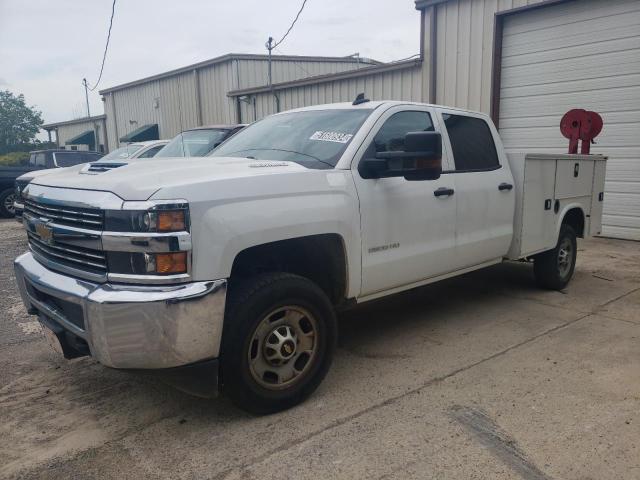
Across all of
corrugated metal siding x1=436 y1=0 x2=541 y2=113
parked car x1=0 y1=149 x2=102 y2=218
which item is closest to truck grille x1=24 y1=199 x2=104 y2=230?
corrugated metal siding x1=436 y1=0 x2=541 y2=113

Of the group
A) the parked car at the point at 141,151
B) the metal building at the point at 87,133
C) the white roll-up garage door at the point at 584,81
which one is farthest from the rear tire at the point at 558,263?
the metal building at the point at 87,133

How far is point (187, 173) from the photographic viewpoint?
313 centimetres

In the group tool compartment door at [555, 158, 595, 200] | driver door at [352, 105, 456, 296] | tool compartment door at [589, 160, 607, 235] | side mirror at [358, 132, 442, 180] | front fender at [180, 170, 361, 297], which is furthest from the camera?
tool compartment door at [589, 160, 607, 235]

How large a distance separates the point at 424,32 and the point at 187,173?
31.1ft

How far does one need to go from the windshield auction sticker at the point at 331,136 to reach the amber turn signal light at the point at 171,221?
150 centimetres

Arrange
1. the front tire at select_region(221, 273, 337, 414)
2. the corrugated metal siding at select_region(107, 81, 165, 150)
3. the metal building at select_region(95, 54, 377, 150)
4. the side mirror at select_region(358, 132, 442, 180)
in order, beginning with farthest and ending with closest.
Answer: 1. the corrugated metal siding at select_region(107, 81, 165, 150)
2. the metal building at select_region(95, 54, 377, 150)
3. the side mirror at select_region(358, 132, 442, 180)
4. the front tire at select_region(221, 273, 337, 414)

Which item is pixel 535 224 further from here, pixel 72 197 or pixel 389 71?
pixel 389 71

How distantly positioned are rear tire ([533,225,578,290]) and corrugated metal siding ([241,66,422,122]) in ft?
20.6

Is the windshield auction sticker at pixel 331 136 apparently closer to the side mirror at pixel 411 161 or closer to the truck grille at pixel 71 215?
the side mirror at pixel 411 161

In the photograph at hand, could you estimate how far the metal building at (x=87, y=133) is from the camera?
29625mm

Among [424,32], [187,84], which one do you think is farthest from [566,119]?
[187,84]

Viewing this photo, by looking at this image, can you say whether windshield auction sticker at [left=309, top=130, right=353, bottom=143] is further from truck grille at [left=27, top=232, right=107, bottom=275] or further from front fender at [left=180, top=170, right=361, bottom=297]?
truck grille at [left=27, top=232, right=107, bottom=275]

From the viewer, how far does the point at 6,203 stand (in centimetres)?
1355

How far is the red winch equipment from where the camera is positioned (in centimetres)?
697
